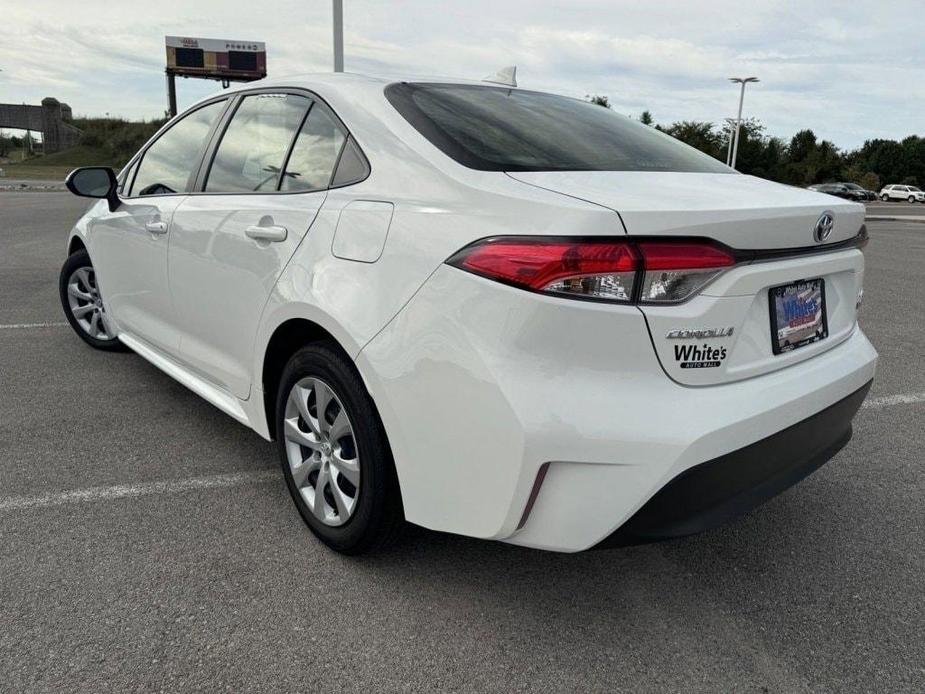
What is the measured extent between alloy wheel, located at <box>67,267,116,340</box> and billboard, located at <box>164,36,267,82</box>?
166 ft

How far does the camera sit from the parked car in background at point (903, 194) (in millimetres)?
57859

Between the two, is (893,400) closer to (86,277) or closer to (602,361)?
(602,361)

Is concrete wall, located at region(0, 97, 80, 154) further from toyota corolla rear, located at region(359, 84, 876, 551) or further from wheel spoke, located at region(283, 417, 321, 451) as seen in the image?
toyota corolla rear, located at region(359, 84, 876, 551)

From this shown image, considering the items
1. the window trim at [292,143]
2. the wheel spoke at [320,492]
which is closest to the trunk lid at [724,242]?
the window trim at [292,143]

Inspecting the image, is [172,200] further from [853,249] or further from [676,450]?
[853,249]

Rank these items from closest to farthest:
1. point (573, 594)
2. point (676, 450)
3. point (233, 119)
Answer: point (676, 450)
point (573, 594)
point (233, 119)

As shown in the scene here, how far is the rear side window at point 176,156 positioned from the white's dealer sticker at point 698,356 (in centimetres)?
239

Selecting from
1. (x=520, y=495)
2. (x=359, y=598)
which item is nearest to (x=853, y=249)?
(x=520, y=495)

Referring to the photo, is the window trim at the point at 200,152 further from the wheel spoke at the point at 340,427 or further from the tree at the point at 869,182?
the tree at the point at 869,182

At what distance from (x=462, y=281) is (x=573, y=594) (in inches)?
44.1

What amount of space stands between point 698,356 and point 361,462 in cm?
104

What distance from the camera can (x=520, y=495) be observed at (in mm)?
1835

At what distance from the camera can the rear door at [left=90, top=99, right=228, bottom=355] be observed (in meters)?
3.36

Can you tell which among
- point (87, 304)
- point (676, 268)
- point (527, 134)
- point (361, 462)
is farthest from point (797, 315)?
point (87, 304)
